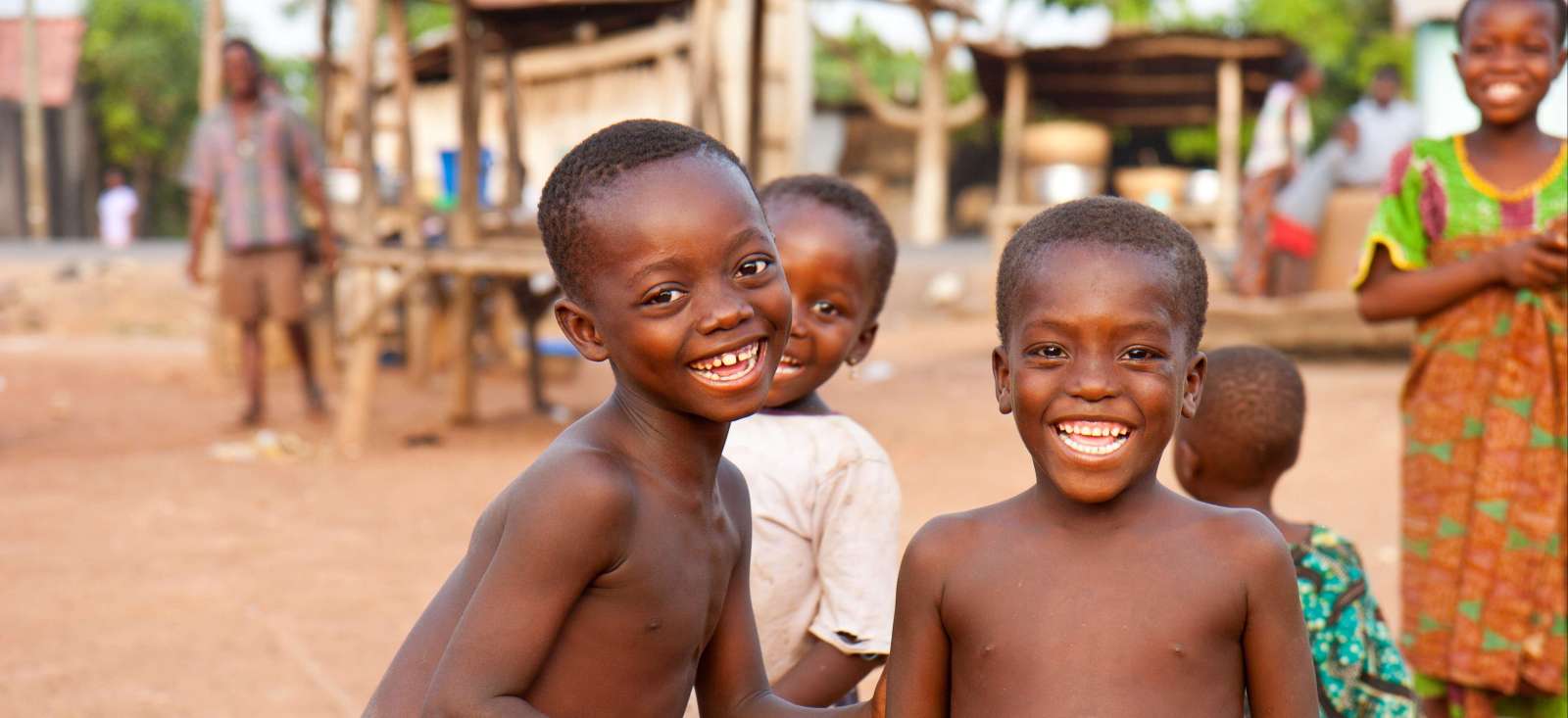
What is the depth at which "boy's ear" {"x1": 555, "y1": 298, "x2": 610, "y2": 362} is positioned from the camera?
1807 millimetres

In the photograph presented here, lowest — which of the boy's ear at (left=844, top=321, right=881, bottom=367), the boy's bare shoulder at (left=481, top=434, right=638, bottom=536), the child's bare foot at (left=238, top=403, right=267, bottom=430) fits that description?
the child's bare foot at (left=238, top=403, right=267, bottom=430)

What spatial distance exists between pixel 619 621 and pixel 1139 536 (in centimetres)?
61

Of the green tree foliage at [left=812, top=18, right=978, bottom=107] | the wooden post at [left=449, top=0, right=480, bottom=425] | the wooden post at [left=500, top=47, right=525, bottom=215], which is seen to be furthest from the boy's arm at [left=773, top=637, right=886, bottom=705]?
the green tree foliage at [left=812, top=18, right=978, bottom=107]

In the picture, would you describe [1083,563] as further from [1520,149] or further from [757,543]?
[1520,149]

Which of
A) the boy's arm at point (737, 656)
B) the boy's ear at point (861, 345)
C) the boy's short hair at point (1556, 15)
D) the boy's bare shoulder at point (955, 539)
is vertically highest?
the boy's short hair at point (1556, 15)

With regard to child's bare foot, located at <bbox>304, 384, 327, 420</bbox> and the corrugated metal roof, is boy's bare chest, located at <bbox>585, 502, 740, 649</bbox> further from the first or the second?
the corrugated metal roof

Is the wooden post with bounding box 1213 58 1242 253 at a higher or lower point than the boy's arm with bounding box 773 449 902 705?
higher

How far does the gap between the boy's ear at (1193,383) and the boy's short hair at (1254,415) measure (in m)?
0.72

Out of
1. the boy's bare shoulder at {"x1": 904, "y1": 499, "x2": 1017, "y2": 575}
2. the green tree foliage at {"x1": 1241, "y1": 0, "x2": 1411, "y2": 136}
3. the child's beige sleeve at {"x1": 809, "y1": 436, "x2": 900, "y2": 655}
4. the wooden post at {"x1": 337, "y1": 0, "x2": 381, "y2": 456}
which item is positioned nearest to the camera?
the boy's bare shoulder at {"x1": 904, "y1": 499, "x2": 1017, "y2": 575}

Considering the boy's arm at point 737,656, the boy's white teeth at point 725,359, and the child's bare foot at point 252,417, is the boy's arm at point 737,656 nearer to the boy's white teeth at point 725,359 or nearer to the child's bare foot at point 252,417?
the boy's white teeth at point 725,359

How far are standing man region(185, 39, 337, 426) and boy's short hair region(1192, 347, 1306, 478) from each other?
19.6 feet

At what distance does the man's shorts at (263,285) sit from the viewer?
304 inches

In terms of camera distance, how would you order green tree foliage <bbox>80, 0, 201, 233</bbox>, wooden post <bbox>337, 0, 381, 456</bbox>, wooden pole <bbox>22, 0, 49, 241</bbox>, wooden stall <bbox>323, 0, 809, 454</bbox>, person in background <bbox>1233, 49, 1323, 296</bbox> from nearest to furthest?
1. wooden stall <bbox>323, 0, 809, 454</bbox>
2. wooden post <bbox>337, 0, 381, 456</bbox>
3. person in background <bbox>1233, 49, 1323, 296</bbox>
4. wooden pole <bbox>22, 0, 49, 241</bbox>
5. green tree foliage <bbox>80, 0, 201, 233</bbox>

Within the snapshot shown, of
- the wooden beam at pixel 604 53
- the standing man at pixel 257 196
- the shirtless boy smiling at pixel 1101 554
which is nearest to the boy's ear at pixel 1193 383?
the shirtless boy smiling at pixel 1101 554
